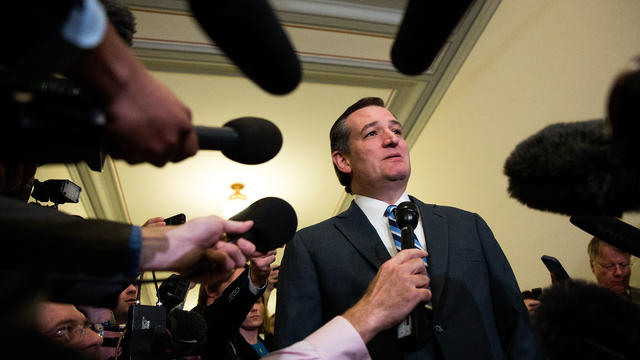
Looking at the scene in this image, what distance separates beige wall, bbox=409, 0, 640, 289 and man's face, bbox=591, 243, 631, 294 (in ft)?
0.69

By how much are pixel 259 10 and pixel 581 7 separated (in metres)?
3.12

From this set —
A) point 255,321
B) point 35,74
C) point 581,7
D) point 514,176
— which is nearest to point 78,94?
point 35,74

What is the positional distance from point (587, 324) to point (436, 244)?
0.88 m

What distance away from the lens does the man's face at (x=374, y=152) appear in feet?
5.93

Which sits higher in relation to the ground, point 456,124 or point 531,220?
point 456,124

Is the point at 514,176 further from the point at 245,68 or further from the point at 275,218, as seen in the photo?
the point at 275,218

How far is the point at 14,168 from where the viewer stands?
40.0 inches

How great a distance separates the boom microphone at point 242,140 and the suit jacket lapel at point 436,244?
2.49 ft

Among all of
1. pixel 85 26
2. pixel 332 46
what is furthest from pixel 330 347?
pixel 332 46

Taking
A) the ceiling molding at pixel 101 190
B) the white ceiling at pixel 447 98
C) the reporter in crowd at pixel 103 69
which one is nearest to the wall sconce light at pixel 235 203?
the white ceiling at pixel 447 98


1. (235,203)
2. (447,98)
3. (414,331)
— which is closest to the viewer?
(414,331)

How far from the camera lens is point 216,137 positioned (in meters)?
0.80

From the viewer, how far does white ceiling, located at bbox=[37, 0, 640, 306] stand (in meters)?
2.99

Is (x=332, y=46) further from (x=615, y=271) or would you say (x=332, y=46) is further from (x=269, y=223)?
(x=269, y=223)
